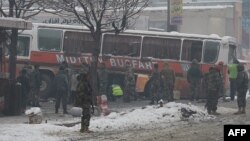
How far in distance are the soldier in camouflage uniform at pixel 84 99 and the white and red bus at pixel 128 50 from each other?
1188cm

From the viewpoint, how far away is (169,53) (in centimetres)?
2811

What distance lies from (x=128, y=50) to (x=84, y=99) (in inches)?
503

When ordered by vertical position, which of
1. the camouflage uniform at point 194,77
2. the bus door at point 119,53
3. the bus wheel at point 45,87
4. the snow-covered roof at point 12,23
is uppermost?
the snow-covered roof at point 12,23

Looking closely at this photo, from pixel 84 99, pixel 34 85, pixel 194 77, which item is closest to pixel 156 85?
pixel 194 77

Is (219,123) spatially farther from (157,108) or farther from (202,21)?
(202,21)

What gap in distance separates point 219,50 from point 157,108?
882 cm

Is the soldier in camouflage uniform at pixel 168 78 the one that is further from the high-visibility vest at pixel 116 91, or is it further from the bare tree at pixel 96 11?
the bare tree at pixel 96 11

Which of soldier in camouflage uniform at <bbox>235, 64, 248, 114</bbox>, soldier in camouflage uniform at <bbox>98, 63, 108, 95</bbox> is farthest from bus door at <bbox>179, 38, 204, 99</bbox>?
soldier in camouflage uniform at <bbox>235, 64, 248, 114</bbox>

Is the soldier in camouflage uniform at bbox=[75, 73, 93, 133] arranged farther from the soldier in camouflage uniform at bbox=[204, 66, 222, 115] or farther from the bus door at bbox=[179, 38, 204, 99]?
the bus door at bbox=[179, 38, 204, 99]

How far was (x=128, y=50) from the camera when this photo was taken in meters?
28.3

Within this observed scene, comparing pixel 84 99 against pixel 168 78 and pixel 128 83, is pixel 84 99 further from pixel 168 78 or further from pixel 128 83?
pixel 128 83

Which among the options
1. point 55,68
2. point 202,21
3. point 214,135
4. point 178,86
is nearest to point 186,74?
point 178,86

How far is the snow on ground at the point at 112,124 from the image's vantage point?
1453 cm

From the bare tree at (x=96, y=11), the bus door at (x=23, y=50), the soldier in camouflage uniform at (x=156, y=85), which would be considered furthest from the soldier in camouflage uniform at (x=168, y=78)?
the bus door at (x=23, y=50)
